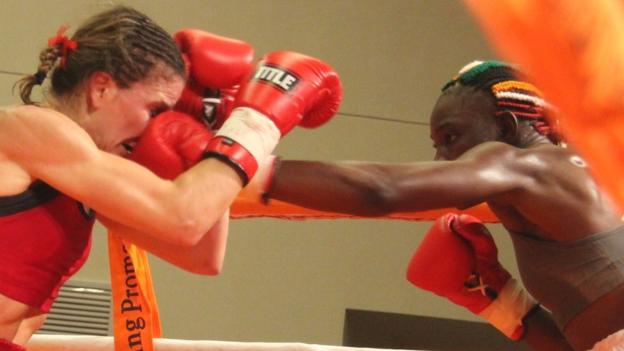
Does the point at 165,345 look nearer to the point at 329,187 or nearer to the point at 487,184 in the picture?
the point at 329,187

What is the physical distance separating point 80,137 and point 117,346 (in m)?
0.52

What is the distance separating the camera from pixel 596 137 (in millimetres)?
694

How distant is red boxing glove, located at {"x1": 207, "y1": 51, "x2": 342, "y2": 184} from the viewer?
153cm

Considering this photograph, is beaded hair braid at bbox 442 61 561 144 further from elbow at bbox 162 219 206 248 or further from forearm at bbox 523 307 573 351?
elbow at bbox 162 219 206 248

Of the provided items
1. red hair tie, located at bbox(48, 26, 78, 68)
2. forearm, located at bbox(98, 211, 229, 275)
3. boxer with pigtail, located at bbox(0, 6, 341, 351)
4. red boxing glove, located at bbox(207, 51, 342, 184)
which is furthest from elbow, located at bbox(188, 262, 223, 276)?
red hair tie, located at bbox(48, 26, 78, 68)

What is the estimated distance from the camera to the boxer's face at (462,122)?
206 centimetres

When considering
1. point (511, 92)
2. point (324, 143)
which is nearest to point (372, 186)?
point (511, 92)

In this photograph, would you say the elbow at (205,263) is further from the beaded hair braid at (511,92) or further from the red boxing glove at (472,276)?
the beaded hair braid at (511,92)

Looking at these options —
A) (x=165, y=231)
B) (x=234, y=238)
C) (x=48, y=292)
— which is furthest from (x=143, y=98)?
(x=234, y=238)

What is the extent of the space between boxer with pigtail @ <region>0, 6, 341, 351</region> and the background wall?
99.3 inches

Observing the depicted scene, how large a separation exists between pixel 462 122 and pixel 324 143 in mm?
2382

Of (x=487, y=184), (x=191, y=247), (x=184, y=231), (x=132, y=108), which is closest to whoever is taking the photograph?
(x=184, y=231)

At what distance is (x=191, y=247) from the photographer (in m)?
1.85

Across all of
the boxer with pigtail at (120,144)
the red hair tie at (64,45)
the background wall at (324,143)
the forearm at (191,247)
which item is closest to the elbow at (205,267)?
the forearm at (191,247)
